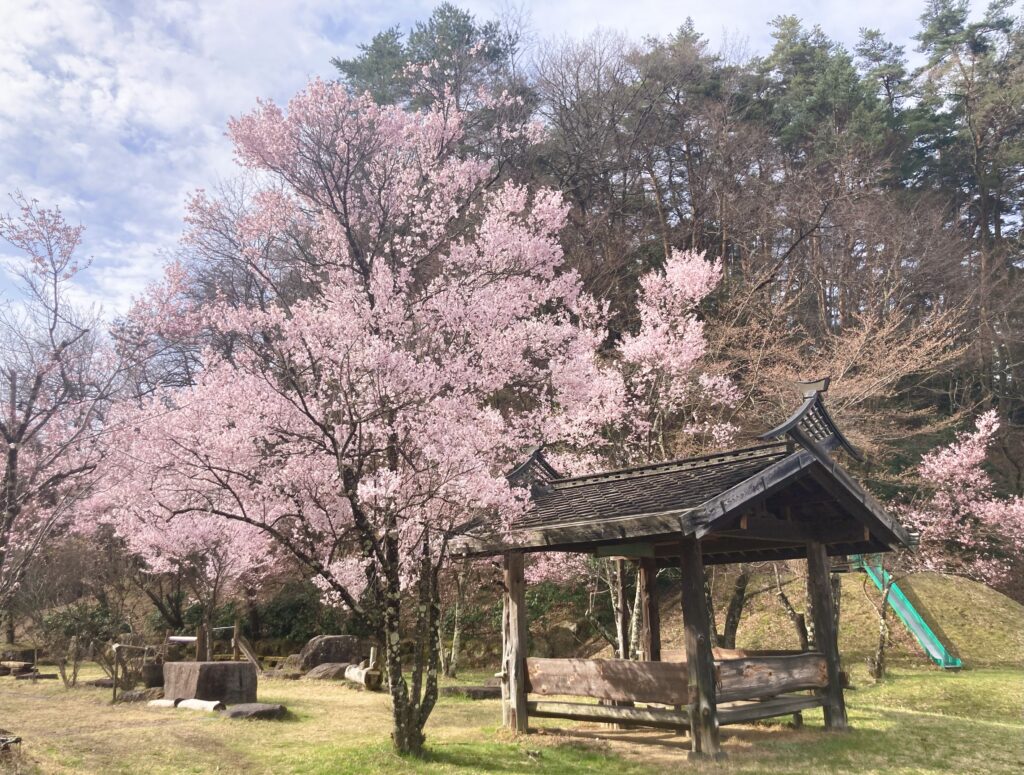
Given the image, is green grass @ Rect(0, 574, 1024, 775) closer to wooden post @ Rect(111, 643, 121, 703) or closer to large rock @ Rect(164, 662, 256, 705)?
wooden post @ Rect(111, 643, 121, 703)

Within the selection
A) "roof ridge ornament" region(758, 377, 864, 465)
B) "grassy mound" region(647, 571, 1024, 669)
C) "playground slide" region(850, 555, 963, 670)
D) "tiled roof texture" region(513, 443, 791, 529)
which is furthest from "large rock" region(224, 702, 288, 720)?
"playground slide" region(850, 555, 963, 670)

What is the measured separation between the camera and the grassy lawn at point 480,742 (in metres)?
7.48

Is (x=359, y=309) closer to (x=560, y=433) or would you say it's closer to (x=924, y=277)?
(x=560, y=433)

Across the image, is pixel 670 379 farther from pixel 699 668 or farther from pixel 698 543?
pixel 699 668

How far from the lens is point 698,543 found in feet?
26.1

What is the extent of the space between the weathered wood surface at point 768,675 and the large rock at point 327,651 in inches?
426

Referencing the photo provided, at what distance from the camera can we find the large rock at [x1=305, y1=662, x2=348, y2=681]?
599 inches

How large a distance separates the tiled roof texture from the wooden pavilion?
23 millimetres

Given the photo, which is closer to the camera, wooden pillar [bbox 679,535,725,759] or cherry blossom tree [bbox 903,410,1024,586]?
wooden pillar [bbox 679,535,725,759]

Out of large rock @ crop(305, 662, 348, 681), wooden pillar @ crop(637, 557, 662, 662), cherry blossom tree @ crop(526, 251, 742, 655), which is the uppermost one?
cherry blossom tree @ crop(526, 251, 742, 655)

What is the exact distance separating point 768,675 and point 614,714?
71.3 inches

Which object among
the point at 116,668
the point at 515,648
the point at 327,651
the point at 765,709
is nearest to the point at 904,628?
the point at 765,709

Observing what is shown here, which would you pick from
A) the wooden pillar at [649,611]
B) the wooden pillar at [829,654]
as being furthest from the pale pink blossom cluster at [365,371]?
the wooden pillar at [829,654]

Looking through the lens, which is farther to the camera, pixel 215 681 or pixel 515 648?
pixel 215 681
